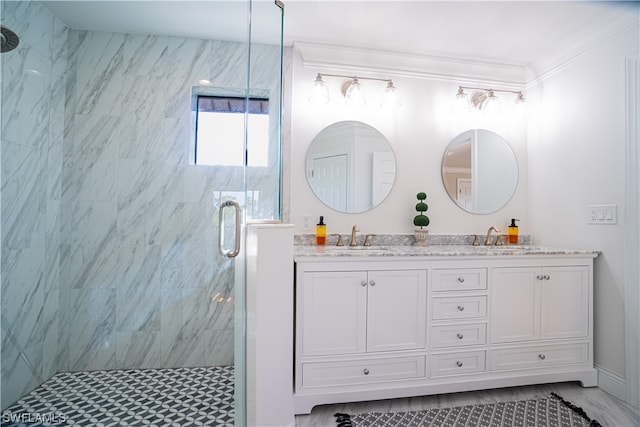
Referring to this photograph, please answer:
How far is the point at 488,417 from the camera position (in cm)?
181

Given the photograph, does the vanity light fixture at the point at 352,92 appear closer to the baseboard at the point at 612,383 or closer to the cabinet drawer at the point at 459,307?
the cabinet drawer at the point at 459,307

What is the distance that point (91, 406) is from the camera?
5.86ft

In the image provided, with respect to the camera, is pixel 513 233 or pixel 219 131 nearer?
pixel 219 131

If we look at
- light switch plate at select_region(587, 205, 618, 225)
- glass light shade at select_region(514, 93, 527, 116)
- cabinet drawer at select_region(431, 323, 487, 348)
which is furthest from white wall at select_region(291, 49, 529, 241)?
cabinet drawer at select_region(431, 323, 487, 348)

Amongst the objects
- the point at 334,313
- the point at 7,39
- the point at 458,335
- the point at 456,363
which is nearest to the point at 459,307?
the point at 458,335

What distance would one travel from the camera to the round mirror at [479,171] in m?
2.62

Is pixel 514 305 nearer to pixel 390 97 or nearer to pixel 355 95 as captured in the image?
pixel 390 97

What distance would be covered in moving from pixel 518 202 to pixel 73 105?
130 inches

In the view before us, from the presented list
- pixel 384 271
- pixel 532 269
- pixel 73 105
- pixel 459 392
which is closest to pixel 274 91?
pixel 384 271

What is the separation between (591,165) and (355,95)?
65.2 inches

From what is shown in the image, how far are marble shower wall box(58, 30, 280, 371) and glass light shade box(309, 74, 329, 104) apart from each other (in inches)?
20.0

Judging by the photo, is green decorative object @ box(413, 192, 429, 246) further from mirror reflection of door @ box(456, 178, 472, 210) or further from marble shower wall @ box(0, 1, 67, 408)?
marble shower wall @ box(0, 1, 67, 408)

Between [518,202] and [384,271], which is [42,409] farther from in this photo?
[518,202]

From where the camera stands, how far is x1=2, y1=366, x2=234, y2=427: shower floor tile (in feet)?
5.52
